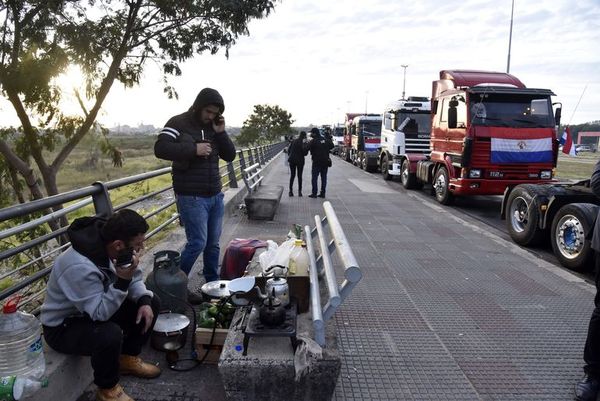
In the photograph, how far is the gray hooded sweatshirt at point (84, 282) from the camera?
251cm

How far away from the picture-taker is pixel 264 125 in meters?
56.2

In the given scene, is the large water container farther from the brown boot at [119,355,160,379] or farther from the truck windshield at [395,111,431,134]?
the truck windshield at [395,111,431,134]

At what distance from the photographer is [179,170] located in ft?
13.0

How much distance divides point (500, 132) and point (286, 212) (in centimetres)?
483

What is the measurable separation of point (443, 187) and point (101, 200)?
29.8ft

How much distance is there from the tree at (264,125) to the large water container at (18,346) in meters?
49.7

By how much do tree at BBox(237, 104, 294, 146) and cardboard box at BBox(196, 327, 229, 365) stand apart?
49.1 meters

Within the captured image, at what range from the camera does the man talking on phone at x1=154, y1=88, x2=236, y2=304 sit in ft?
12.5

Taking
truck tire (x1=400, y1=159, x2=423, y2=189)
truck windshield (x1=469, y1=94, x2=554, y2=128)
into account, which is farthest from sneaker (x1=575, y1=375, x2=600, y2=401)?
truck tire (x1=400, y1=159, x2=423, y2=189)

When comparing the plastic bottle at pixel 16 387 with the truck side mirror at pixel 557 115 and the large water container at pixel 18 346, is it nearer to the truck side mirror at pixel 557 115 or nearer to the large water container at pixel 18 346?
the large water container at pixel 18 346

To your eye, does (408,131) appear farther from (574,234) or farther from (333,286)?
(333,286)

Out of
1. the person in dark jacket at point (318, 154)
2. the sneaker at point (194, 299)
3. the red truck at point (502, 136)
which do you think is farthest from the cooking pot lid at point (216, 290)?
the person in dark jacket at point (318, 154)

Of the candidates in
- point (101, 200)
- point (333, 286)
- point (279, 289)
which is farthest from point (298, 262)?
point (101, 200)

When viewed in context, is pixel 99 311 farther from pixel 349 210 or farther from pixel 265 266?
pixel 349 210
